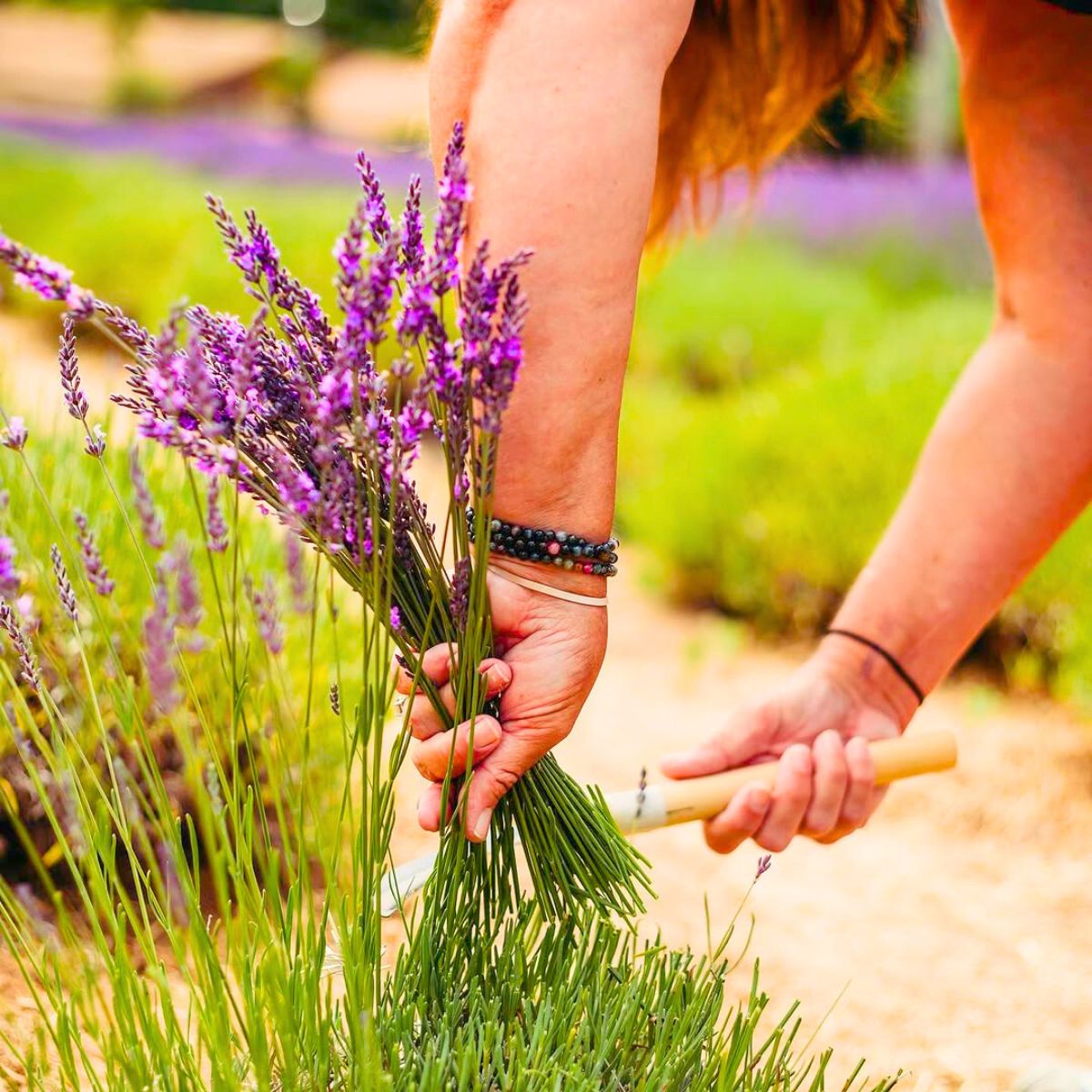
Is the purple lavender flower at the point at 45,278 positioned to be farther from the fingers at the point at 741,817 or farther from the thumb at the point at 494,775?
the fingers at the point at 741,817

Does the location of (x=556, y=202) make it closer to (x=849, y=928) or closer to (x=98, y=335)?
(x=849, y=928)

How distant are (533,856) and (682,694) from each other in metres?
2.37

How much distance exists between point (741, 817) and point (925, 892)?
3.48 feet

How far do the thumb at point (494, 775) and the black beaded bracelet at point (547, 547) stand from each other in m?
0.17

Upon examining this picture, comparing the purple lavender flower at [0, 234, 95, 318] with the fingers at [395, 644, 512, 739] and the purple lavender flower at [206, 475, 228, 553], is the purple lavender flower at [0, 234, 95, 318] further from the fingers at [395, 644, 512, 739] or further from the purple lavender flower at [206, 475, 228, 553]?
the fingers at [395, 644, 512, 739]

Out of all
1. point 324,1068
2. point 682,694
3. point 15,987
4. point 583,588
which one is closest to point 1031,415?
point 583,588

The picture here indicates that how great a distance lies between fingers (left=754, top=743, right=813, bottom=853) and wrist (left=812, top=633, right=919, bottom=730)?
24 centimetres

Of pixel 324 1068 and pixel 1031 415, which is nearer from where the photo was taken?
pixel 324 1068

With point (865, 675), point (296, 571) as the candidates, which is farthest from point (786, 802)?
point (296, 571)

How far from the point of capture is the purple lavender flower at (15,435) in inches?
40.9

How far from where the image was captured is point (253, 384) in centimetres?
113

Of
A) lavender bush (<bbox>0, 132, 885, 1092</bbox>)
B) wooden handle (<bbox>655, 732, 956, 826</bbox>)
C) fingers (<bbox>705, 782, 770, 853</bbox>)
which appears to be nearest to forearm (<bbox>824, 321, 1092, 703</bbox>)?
wooden handle (<bbox>655, 732, 956, 826</bbox>)

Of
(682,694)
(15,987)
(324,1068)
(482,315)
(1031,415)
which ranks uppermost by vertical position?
(482,315)

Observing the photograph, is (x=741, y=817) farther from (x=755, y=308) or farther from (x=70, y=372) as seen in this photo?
(x=755, y=308)
